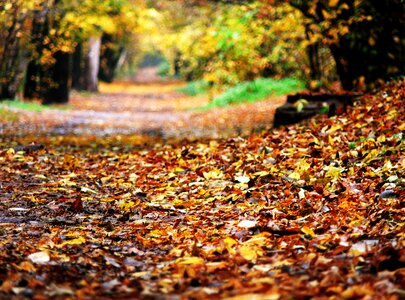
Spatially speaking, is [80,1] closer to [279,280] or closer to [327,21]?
[327,21]

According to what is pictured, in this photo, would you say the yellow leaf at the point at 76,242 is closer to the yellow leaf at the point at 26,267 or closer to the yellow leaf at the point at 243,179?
the yellow leaf at the point at 26,267

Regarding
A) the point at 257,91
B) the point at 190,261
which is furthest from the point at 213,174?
the point at 257,91

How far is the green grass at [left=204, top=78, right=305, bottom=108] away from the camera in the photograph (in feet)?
62.7

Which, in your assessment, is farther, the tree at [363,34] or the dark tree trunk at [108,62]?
the dark tree trunk at [108,62]

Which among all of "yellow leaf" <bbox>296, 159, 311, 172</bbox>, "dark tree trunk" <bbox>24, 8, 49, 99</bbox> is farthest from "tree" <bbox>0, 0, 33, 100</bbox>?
"yellow leaf" <bbox>296, 159, 311, 172</bbox>

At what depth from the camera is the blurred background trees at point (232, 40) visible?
10422mm

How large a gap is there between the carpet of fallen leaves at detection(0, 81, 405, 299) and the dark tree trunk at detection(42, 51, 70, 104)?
11.3 metres

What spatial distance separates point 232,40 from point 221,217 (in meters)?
13.4

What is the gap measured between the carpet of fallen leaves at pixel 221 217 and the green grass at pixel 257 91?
10464 millimetres

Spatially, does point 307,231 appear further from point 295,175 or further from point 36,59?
point 36,59

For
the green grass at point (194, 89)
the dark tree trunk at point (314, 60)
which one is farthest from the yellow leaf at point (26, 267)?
the green grass at point (194, 89)

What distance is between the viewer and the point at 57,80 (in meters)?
19.7

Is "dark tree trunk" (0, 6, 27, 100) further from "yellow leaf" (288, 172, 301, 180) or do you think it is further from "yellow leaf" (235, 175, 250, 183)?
"yellow leaf" (288, 172, 301, 180)

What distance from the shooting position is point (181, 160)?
7535 mm
